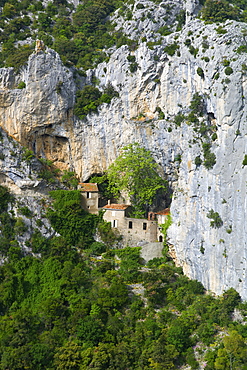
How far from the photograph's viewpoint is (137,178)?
60.5 meters

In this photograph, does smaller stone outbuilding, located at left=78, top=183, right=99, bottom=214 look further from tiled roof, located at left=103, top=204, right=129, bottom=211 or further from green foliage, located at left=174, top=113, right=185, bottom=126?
green foliage, located at left=174, top=113, right=185, bottom=126

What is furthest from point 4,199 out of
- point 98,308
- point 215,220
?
point 215,220

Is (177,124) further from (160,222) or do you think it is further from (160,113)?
(160,222)

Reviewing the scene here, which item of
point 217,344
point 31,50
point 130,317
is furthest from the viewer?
point 31,50

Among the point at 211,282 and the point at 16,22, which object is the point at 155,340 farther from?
the point at 16,22

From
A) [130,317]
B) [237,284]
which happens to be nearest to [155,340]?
[130,317]

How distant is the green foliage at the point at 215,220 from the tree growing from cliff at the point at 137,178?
8899 mm

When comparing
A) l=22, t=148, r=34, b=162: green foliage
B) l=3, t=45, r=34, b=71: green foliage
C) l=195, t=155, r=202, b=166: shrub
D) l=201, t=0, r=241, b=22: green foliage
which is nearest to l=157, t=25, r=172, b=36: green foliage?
l=201, t=0, r=241, b=22: green foliage

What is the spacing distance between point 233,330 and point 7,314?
22046 millimetres

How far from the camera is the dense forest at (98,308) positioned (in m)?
43.8

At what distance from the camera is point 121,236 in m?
58.0

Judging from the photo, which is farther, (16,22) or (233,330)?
(16,22)

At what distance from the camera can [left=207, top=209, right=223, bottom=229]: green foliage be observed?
51897mm

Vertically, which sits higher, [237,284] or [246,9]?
[246,9]
